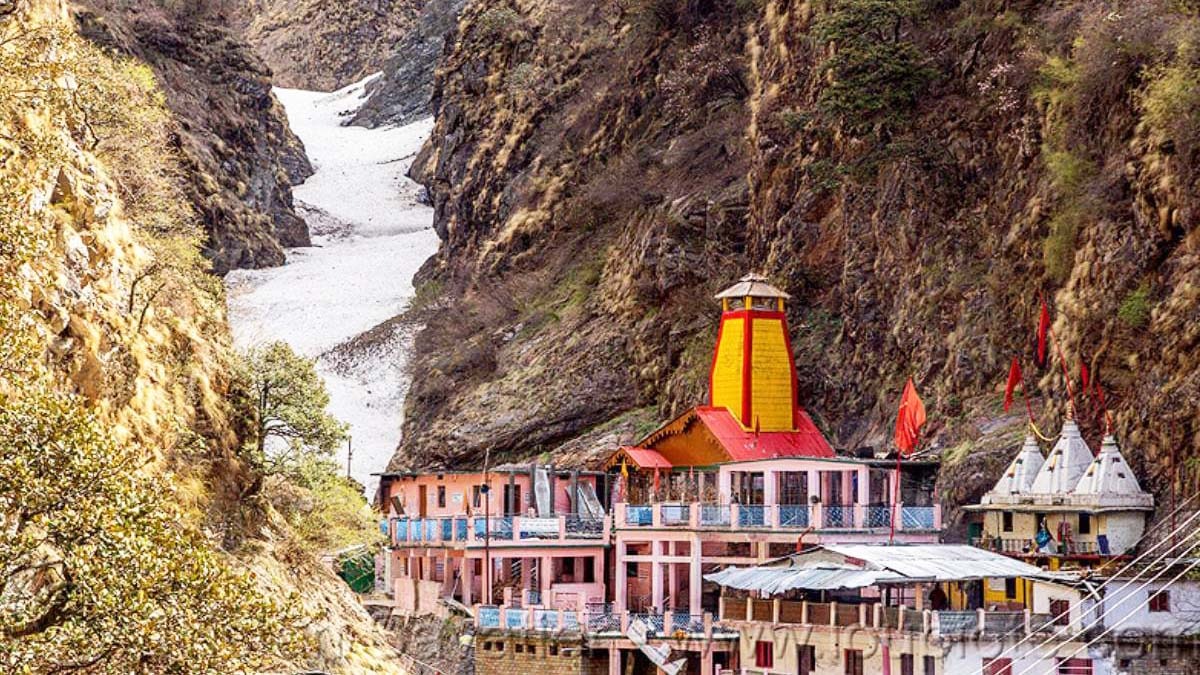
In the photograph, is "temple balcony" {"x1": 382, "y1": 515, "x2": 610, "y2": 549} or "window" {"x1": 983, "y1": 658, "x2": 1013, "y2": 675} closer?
"window" {"x1": 983, "y1": 658, "x2": 1013, "y2": 675}

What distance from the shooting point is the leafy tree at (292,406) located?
54344 millimetres

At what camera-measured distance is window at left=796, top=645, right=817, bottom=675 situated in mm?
53281

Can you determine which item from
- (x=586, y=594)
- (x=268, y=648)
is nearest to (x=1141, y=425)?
(x=586, y=594)

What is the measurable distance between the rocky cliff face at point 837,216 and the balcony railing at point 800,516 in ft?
7.21

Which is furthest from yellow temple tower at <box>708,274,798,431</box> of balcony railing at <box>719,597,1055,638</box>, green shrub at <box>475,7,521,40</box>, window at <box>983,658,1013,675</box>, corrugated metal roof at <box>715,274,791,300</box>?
green shrub at <box>475,7,521,40</box>

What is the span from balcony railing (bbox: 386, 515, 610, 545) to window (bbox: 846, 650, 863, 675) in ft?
48.0

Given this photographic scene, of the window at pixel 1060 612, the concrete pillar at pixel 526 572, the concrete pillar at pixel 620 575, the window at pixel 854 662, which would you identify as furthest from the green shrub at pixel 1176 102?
the concrete pillar at pixel 526 572

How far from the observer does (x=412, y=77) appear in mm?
166500

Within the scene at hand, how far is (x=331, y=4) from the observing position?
19075cm

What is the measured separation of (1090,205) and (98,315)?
31056mm

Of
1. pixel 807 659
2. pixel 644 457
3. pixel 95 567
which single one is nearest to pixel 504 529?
pixel 644 457

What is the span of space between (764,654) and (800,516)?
6000mm

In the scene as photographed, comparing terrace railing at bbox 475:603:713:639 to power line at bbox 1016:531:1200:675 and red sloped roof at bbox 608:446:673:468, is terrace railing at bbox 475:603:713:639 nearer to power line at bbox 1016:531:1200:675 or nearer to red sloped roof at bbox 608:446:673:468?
red sloped roof at bbox 608:446:673:468

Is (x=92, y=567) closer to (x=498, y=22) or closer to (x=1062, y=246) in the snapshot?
(x=1062, y=246)
